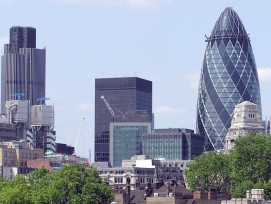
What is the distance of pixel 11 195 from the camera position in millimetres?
165750

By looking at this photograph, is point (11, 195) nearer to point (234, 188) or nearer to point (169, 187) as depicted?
point (169, 187)

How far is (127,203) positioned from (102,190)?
10.5 meters

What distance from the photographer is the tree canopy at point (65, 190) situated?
167m

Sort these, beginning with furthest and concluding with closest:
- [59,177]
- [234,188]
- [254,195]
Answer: [234,188], [59,177], [254,195]

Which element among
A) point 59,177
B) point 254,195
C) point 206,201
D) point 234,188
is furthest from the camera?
point 234,188

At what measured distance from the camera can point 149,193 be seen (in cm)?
19262

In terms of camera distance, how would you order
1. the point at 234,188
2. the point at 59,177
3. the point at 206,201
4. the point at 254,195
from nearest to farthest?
the point at 254,195 → the point at 206,201 → the point at 59,177 → the point at 234,188

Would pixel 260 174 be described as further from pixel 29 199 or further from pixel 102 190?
pixel 29 199

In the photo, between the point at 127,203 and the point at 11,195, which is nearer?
the point at 11,195

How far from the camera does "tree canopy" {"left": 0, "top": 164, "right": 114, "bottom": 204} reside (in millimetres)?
167250

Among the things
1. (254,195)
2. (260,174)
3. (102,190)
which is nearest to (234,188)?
(260,174)

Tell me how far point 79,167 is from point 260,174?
27385 millimetres

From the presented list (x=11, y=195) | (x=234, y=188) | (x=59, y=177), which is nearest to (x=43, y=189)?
(x=59, y=177)

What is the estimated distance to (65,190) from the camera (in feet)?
584
